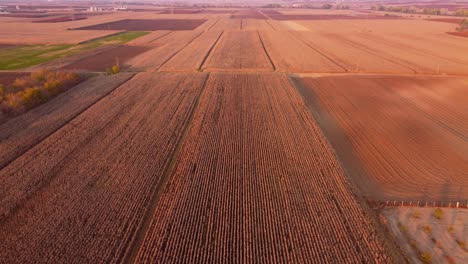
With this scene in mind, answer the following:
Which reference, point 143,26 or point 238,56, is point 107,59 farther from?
point 143,26

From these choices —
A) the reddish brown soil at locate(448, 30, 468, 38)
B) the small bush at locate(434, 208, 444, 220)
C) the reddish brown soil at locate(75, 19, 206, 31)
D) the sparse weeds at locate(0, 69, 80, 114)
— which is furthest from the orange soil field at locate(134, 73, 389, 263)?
the reddish brown soil at locate(75, 19, 206, 31)

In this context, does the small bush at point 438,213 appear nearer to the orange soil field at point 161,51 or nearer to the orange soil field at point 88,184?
the orange soil field at point 88,184

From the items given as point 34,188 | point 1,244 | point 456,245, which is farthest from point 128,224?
point 456,245

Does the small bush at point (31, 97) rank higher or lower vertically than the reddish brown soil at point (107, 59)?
lower

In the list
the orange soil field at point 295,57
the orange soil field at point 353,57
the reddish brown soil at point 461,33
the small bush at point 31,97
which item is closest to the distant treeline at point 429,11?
the reddish brown soil at point 461,33

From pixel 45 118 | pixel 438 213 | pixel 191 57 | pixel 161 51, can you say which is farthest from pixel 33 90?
pixel 438 213
